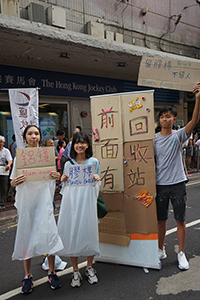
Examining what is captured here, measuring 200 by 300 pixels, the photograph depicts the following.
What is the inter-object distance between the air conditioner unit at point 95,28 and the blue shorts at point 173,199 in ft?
23.9

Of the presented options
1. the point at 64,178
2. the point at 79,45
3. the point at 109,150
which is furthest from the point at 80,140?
the point at 79,45

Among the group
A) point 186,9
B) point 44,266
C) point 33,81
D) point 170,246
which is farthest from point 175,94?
point 44,266

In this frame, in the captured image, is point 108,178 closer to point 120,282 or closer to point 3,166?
point 120,282

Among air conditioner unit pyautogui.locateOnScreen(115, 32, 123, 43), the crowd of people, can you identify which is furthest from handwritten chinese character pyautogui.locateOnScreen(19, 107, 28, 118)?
air conditioner unit pyautogui.locateOnScreen(115, 32, 123, 43)

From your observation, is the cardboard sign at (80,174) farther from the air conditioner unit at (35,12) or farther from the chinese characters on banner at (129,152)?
the air conditioner unit at (35,12)

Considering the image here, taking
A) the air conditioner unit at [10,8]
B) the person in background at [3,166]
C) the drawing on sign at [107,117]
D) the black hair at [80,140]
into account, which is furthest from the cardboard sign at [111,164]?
the air conditioner unit at [10,8]

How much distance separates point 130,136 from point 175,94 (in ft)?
39.0

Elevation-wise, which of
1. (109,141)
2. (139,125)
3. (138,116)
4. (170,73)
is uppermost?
(170,73)

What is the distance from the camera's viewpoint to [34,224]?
289 cm

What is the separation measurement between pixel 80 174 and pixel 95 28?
297 inches

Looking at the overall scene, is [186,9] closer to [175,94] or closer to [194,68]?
[175,94]

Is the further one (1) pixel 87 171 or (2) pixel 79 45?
(2) pixel 79 45

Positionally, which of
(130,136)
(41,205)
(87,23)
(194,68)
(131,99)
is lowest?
(41,205)

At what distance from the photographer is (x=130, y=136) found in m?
3.39
